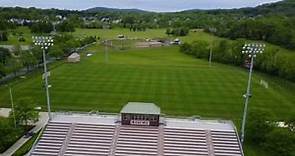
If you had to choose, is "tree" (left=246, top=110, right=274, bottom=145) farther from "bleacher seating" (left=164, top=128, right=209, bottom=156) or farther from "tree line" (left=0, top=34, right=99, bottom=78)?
"tree line" (left=0, top=34, right=99, bottom=78)

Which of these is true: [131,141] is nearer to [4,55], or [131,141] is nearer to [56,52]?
[4,55]

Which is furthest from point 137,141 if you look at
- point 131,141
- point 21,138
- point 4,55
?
point 4,55

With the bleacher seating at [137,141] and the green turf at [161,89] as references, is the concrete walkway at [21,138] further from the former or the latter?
the bleacher seating at [137,141]

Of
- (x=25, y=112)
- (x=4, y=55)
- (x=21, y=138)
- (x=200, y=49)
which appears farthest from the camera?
(x=200, y=49)

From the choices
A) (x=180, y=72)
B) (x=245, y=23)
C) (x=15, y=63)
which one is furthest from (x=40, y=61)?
(x=245, y=23)

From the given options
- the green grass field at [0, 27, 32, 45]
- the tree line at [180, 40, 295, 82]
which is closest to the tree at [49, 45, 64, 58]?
the green grass field at [0, 27, 32, 45]

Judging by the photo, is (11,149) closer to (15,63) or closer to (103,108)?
(103,108)
